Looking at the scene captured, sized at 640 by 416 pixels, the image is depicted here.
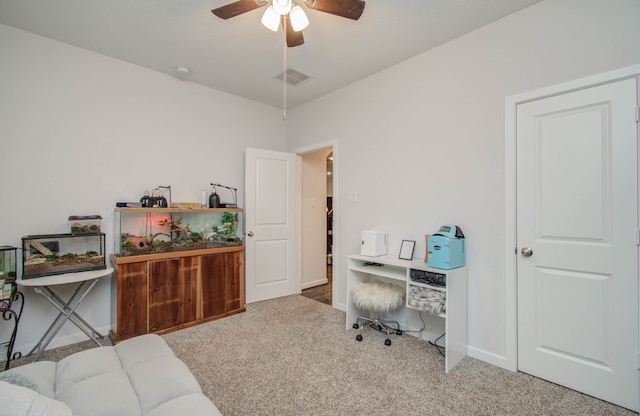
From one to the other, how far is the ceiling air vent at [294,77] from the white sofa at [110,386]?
2.97 meters

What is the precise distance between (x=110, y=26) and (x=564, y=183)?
3.86 meters

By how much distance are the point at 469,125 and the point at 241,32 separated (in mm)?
2179

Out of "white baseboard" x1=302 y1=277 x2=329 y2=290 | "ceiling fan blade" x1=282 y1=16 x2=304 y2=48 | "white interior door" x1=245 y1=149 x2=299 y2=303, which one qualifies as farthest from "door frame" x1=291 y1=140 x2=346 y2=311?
"ceiling fan blade" x1=282 y1=16 x2=304 y2=48

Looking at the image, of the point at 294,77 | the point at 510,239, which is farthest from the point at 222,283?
the point at 510,239

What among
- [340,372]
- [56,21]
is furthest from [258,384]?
[56,21]

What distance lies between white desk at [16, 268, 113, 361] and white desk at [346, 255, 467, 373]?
7.61 feet

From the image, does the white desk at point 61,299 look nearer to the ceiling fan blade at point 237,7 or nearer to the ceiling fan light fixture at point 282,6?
the ceiling fan blade at point 237,7

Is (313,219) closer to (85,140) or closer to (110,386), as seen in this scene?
(85,140)

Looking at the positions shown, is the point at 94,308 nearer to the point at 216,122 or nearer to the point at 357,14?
the point at 216,122

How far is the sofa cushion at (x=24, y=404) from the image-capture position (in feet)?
2.60

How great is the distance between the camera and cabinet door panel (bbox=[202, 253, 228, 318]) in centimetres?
326

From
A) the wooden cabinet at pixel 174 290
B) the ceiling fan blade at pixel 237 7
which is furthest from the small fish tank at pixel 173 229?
the ceiling fan blade at pixel 237 7

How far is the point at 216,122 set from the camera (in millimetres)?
3879

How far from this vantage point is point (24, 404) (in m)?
0.83
